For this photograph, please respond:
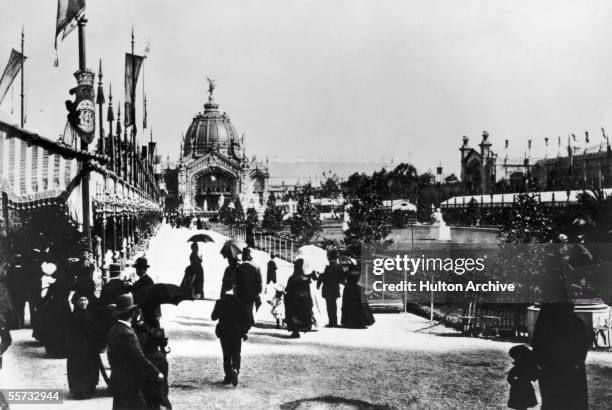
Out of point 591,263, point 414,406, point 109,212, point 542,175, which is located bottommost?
point 414,406

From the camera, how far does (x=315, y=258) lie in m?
24.5

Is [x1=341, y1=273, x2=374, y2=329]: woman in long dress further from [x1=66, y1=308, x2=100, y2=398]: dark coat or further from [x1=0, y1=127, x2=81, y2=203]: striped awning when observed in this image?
[x1=66, y1=308, x2=100, y2=398]: dark coat

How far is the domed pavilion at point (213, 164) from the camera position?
145 metres

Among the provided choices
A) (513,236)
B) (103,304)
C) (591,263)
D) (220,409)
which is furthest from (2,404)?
(513,236)

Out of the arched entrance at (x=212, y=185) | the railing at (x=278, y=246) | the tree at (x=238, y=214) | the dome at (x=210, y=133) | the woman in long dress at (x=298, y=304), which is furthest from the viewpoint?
the dome at (x=210, y=133)

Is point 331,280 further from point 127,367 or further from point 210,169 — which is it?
point 210,169

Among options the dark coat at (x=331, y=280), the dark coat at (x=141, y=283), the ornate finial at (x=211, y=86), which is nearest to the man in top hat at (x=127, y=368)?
the dark coat at (x=141, y=283)

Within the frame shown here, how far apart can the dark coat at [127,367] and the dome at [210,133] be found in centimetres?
15022

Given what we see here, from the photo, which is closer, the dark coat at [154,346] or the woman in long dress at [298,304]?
the dark coat at [154,346]

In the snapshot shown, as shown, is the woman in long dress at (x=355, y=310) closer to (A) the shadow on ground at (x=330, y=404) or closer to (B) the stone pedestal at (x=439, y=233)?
(A) the shadow on ground at (x=330, y=404)

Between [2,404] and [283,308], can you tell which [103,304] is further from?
[283,308]

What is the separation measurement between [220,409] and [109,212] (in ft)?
32.1

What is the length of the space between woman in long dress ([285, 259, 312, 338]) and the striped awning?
13.8 feet

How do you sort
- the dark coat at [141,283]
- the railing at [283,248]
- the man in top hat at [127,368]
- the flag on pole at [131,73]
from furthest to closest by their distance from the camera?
the railing at [283,248], the flag on pole at [131,73], the dark coat at [141,283], the man in top hat at [127,368]
